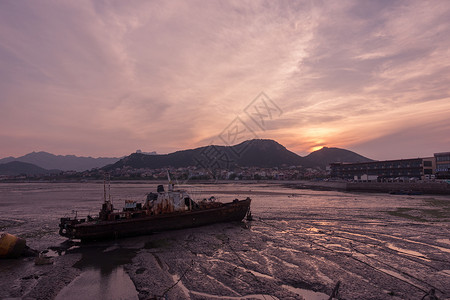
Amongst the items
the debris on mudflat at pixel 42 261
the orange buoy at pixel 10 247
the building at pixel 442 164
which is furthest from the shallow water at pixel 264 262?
the building at pixel 442 164

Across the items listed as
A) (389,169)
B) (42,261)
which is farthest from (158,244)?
(389,169)

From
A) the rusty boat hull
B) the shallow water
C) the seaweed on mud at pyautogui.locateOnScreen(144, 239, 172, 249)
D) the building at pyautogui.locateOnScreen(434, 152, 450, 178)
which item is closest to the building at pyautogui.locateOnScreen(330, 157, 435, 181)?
the building at pyautogui.locateOnScreen(434, 152, 450, 178)

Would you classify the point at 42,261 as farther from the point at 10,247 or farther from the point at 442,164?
the point at 442,164

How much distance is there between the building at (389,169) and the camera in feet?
280

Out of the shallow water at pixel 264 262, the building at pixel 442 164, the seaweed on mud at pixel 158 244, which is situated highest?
the building at pixel 442 164

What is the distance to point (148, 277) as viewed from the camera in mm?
11711

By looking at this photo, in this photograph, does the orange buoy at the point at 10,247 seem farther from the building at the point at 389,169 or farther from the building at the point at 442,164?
the building at the point at 442,164

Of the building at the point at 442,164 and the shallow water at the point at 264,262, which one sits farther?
the building at the point at 442,164

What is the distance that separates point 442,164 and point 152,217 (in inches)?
3658

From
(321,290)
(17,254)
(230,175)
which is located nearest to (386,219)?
(321,290)

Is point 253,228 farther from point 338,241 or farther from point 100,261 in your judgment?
point 100,261

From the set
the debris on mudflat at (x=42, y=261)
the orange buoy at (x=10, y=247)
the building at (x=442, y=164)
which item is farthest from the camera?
the building at (x=442, y=164)

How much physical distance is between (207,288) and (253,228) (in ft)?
39.4

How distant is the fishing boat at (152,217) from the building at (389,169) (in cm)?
7040
